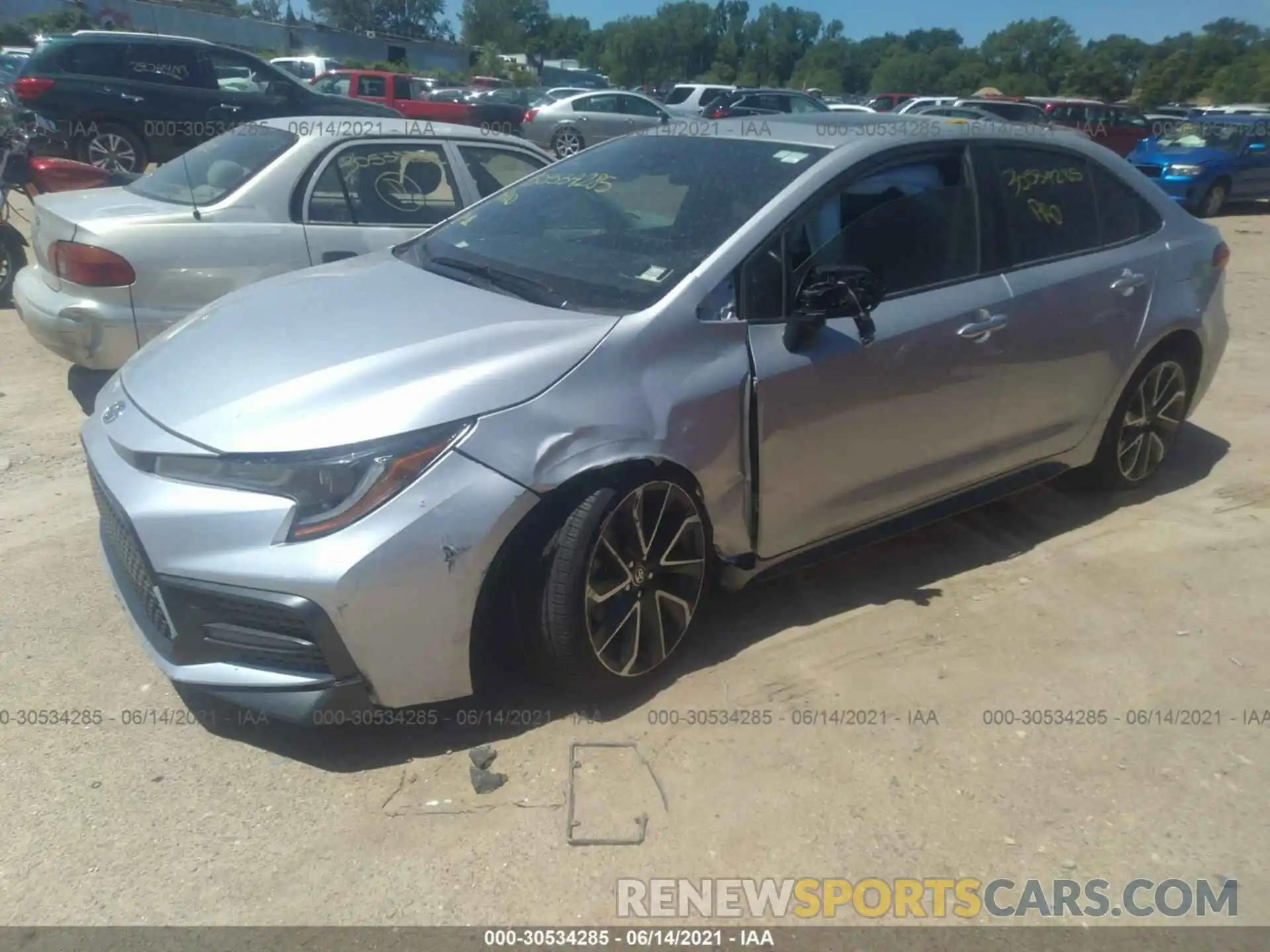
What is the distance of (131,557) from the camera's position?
9.92 feet

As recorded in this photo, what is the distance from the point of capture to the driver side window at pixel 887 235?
3.44m

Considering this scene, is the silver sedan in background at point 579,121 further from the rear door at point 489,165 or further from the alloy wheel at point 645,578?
the alloy wheel at point 645,578

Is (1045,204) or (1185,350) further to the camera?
(1185,350)

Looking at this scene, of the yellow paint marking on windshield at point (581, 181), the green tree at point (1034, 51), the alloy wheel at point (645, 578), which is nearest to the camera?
the alloy wheel at point (645, 578)

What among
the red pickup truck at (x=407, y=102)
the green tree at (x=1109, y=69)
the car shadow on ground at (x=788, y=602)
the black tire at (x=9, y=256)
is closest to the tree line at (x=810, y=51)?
the green tree at (x=1109, y=69)

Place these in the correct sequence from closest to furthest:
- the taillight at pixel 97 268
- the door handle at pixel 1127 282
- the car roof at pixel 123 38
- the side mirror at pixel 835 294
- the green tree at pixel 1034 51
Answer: the side mirror at pixel 835 294 → the door handle at pixel 1127 282 → the taillight at pixel 97 268 → the car roof at pixel 123 38 → the green tree at pixel 1034 51

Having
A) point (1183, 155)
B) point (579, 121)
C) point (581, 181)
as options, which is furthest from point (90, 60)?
point (1183, 155)

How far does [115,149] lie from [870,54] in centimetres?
6392

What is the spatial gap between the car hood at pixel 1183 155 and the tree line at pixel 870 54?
2509cm

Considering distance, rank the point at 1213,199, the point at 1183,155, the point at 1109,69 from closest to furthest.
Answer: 1. the point at 1183,155
2. the point at 1213,199
3. the point at 1109,69

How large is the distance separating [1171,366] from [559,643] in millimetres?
3374

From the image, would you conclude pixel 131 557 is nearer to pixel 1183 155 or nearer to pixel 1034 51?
pixel 1183 155

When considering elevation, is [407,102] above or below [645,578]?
below

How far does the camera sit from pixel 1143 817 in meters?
2.91
